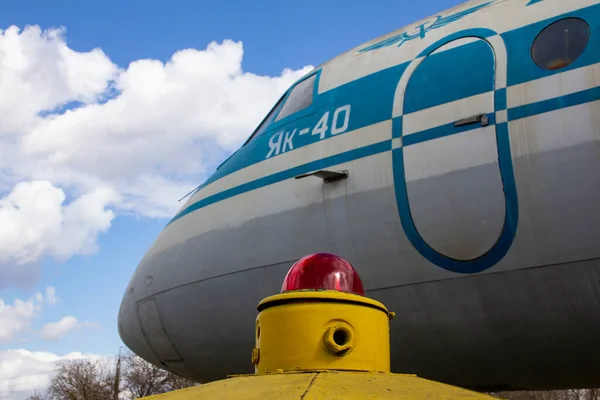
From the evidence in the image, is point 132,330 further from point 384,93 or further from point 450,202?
point 450,202

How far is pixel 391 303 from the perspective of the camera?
468 cm

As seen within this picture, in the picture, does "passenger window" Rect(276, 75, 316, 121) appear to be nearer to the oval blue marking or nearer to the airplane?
the airplane

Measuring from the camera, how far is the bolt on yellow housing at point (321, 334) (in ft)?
7.47

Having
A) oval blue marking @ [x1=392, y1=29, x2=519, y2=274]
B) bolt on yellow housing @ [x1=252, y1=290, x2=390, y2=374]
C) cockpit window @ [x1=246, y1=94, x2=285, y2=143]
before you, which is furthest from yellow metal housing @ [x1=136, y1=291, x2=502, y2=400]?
cockpit window @ [x1=246, y1=94, x2=285, y2=143]

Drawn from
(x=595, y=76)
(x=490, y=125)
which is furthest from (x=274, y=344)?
(x=595, y=76)

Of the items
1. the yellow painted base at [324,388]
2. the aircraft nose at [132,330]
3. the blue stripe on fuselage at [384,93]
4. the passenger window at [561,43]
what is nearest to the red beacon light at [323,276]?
the yellow painted base at [324,388]

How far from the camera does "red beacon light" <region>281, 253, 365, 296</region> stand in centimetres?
251

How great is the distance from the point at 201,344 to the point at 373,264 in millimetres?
2189

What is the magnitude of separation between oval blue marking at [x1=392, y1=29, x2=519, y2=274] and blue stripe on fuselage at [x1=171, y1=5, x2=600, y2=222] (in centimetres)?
13

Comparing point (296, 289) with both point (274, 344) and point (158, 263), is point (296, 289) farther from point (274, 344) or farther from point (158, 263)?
point (158, 263)

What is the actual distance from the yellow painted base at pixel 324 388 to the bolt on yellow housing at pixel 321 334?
126mm

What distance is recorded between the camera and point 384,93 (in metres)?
5.05

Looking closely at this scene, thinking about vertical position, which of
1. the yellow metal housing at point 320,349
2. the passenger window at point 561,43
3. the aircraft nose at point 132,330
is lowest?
the yellow metal housing at point 320,349

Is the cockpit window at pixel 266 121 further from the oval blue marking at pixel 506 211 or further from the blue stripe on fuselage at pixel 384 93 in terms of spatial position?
the oval blue marking at pixel 506 211
